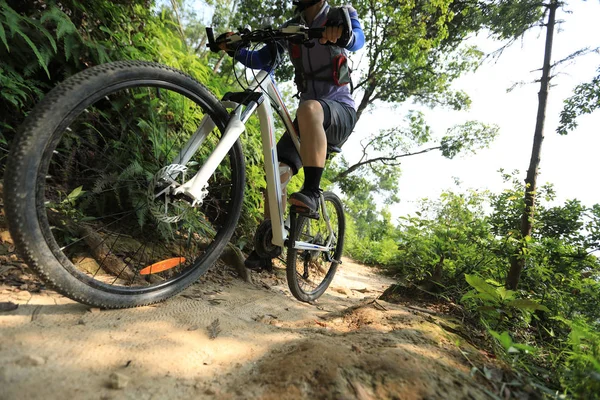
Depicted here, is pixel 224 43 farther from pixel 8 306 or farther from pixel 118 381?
pixel 118 381

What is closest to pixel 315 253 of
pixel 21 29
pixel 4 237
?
pixel 4 237

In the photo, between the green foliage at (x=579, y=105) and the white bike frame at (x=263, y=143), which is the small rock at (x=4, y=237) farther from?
the green foliage at (x=579, y=105)

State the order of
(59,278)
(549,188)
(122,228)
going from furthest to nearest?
(549,188), (122,228), (59,278)

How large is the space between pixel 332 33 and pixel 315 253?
191cm

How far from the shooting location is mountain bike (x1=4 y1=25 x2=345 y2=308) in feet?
3.53

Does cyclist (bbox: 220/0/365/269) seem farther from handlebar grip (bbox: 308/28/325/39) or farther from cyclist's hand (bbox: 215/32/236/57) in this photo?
handlebar grip (bbox: 308/28/325/39)

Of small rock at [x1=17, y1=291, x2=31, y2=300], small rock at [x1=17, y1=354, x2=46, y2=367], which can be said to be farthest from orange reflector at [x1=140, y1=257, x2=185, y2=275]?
small rock at [x1=17, y1=354, x2=46, y2=367]

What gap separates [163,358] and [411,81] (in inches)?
423

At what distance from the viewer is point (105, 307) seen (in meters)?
1.27

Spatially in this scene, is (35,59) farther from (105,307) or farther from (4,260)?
(105,307)

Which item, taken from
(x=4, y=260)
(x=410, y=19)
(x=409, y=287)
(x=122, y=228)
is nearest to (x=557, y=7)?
(x=410, y=19)

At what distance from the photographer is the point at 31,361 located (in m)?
0.86

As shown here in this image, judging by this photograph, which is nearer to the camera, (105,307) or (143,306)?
(105,307)

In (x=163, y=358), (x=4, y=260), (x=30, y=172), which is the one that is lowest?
(x=163, y=358)
